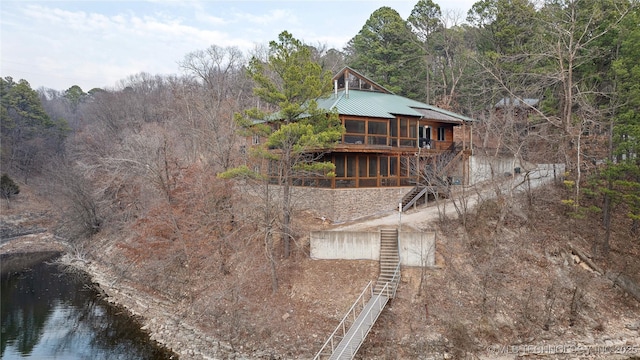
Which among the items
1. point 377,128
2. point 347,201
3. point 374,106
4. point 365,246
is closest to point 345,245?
point 365,246

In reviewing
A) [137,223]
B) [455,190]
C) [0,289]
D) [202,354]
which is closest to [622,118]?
[455,190]

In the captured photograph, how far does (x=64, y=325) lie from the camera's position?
60.5 feet

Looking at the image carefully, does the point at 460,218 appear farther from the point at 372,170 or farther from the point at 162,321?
the point at 162,321

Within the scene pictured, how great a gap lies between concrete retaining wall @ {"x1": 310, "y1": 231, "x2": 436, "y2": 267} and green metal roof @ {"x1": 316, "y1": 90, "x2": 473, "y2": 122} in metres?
7.13

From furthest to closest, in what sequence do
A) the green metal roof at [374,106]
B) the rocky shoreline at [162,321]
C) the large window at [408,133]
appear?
the large window at [408,133], the green metal roof at [374,106], the rocky shoreline at [162,321]

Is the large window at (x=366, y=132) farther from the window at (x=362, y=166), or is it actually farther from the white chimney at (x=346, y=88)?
the white chimney at (x=346, y=88)

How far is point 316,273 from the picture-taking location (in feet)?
55.8

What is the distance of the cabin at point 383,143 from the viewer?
21.2 meters

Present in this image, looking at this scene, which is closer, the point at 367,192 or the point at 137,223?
the point at 367,192

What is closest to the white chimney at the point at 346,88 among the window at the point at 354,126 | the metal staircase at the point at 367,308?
the window at the point at 354,126

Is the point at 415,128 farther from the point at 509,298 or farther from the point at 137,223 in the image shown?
the point at 137,223

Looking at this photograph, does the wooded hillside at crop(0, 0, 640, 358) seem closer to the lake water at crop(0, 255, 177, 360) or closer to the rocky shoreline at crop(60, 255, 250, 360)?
the rocky shoreline at crop(60, 255, 250, 360)

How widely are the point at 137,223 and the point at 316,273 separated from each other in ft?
46.7

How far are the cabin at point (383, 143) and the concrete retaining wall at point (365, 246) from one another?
418 cm
